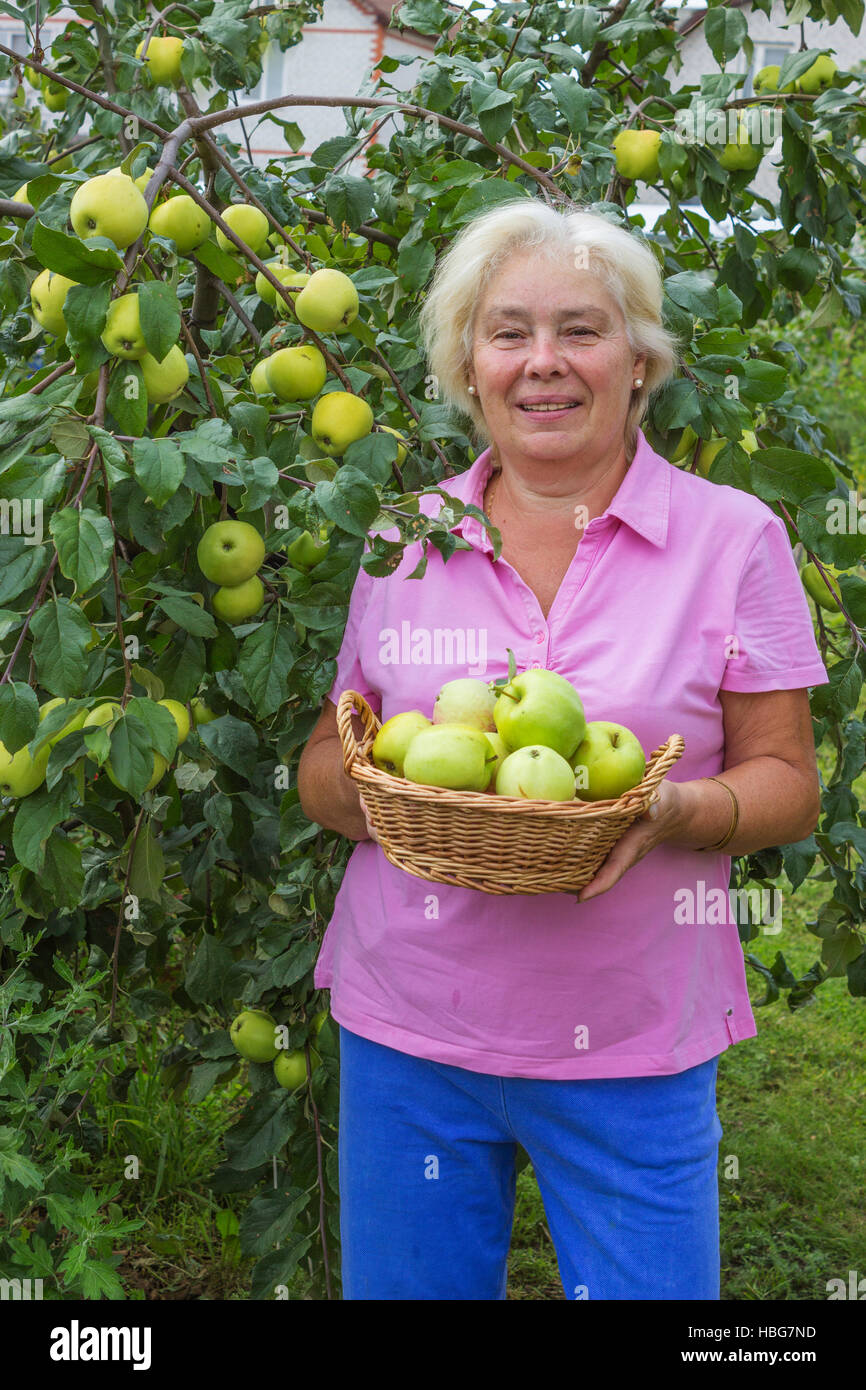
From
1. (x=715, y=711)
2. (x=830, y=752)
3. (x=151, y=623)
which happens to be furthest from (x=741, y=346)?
(x=830, y=752)

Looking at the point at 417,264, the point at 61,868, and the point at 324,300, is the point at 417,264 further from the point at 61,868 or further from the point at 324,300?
the point at 61,868

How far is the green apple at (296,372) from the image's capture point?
1.54m

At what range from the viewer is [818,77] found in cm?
224

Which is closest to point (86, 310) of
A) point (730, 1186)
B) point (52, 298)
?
point (52, 298)

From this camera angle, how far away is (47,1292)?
5.06 ft

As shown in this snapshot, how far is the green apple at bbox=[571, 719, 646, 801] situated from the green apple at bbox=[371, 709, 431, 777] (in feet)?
0.58

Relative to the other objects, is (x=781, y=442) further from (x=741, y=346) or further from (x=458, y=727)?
(x=458, y=727)

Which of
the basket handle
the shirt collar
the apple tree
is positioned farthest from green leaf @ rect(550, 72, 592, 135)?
the basket handle

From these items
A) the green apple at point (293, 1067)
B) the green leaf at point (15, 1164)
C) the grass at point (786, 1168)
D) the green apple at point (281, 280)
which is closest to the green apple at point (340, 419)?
the green apple at point (281, 280)

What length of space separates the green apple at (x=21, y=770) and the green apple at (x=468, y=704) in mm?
423

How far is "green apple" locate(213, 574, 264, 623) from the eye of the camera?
151cm

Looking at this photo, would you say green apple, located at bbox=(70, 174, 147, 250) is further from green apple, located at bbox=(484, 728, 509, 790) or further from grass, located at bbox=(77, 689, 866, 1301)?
grass, located at bbox=(77, 689, 866, 1301)

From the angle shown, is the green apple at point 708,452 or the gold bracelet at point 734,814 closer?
the gold bracelet at point 734,814

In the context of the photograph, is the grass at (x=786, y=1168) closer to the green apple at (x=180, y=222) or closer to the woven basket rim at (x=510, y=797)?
the woven basket rim at (x=510, y=797)
